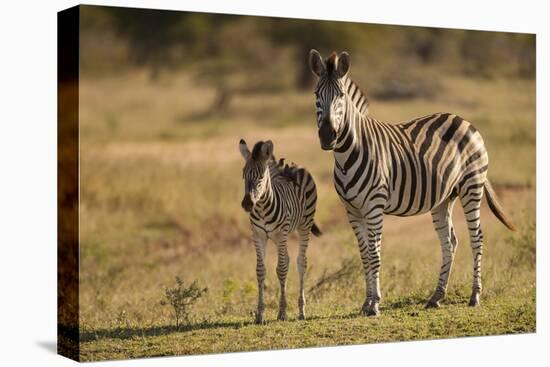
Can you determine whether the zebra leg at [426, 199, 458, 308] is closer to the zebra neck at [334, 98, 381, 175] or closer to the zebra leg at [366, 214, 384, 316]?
the zebra leg at [366, 214, 384, 316]

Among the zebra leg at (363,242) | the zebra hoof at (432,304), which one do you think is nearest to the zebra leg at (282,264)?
the zebra leg at (363,242)

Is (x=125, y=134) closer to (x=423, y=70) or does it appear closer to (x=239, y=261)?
(x=239, y=261)

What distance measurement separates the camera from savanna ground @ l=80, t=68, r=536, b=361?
12.0m

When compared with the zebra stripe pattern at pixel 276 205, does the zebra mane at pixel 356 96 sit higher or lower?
higher

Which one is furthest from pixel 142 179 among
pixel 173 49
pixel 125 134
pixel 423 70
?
pixel 423 70

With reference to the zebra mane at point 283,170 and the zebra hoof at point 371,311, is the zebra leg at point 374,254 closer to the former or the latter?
the zebra hoof at point 371,311

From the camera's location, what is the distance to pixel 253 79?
766 inches

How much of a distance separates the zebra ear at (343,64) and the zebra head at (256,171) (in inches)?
44.8

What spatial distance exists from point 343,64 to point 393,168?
1.49 metres

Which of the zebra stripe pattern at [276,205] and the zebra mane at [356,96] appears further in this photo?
the zebra mane at [356,96]

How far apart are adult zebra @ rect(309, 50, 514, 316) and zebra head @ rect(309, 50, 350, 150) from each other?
0.04 feet

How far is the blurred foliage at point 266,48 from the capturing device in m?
13.4

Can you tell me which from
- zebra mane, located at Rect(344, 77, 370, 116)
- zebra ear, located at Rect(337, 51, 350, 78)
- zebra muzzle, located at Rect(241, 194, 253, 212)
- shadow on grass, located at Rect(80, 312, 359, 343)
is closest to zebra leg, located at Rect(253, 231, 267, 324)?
shadow on grass, located at Rect(80, 312, 359, 343)

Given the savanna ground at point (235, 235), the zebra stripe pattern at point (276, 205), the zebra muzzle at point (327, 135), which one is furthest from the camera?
the savanna ground at point (235, 235)
